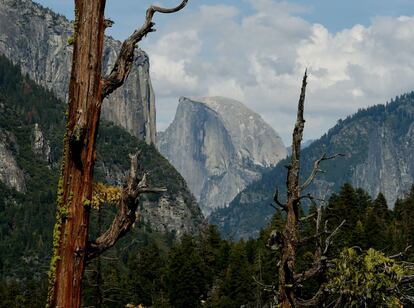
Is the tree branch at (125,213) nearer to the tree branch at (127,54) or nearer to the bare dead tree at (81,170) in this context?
the bare dead tree at (81,170)

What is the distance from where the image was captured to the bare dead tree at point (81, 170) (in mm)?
9094

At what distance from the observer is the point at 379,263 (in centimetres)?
1368

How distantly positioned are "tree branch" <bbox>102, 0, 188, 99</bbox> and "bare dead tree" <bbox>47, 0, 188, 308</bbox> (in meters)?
0.01

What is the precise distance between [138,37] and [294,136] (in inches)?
250

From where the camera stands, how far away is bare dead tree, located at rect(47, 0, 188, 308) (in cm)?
909

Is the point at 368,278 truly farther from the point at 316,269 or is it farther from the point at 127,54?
the point at 127,54

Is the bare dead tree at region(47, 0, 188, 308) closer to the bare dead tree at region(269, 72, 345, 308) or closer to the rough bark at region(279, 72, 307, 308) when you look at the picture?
the bare dead tree at region(269, 72, 345, 308)

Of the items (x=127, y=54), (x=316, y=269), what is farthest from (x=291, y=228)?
(x=127, y=54)

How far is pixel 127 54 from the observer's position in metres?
9.80

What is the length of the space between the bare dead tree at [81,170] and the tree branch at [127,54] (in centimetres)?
1

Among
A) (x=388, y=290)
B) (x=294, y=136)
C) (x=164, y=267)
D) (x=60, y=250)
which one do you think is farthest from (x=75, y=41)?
(x=164, y=267)

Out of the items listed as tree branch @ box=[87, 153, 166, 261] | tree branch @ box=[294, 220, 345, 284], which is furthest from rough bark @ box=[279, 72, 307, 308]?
tree branch @ box=[87, 153, 166, 261]

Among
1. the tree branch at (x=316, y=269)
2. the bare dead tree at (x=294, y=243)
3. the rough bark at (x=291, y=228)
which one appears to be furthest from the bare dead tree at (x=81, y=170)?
the rough bark at (x=291, y=228)

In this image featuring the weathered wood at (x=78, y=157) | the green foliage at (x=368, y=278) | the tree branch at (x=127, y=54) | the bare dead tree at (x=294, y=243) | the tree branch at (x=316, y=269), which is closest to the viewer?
the weathered wood at (x=78, y=157)
